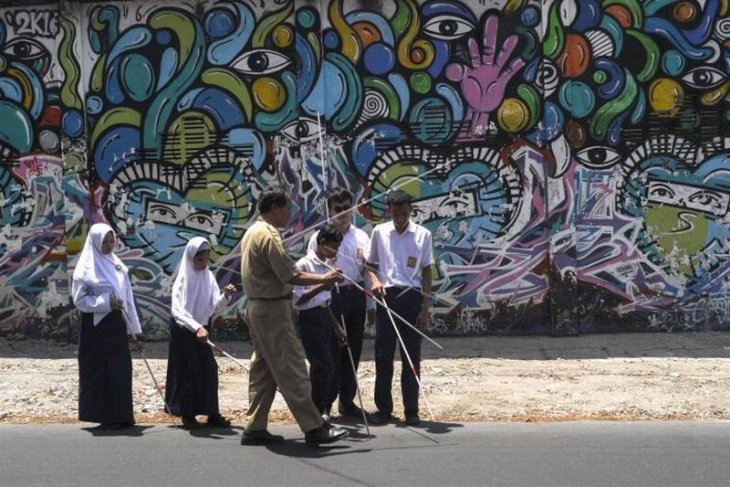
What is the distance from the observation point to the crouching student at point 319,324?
288 inches

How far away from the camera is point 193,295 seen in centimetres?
767

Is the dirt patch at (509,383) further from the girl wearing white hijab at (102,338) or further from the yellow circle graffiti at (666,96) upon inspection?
the yellow circle graffiti at (666,96)

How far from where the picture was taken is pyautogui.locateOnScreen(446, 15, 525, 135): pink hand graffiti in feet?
36.7

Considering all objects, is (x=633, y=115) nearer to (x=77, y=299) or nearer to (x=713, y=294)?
(x=713, y=294)

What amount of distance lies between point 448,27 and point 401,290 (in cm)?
456

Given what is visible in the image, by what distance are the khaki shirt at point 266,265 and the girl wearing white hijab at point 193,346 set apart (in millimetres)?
712

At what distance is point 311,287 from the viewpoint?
7.36 meters

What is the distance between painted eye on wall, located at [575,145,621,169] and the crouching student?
4701mm

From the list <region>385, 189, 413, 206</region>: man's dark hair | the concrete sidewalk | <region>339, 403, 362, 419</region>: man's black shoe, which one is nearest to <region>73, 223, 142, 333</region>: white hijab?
<region>339, 403, 362, 419</region>: man's black shoe

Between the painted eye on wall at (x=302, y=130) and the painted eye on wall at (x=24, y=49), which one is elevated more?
the painted eye on wall at (x=24, y=49)

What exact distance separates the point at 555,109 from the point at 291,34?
314 centimetres

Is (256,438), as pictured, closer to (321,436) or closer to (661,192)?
(321,436)

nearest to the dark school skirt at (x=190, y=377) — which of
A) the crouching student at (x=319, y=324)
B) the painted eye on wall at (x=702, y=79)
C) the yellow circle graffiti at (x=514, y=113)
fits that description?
the crouching student at (x=319, y=324)

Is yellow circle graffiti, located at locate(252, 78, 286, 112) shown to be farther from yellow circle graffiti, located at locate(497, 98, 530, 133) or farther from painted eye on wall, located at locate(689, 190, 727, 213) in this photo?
painted eye on wall, located at locate(689, 190, 727, 213)
